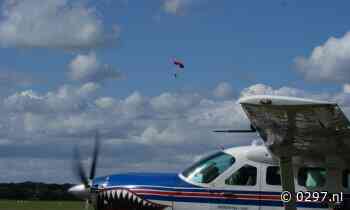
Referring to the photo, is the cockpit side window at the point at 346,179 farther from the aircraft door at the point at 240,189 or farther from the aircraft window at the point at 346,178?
the aircraft door at the point at 240,189

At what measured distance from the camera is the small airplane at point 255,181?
1349 cm

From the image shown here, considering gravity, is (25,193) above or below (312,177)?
above

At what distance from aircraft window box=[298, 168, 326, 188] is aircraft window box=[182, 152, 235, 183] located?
1.47m

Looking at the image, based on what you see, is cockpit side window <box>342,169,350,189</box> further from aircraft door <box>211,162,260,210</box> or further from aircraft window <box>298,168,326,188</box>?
aircraft door <box>211,162,260,210</box>

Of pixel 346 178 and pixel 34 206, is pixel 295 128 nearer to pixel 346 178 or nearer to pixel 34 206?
pixel 346 178

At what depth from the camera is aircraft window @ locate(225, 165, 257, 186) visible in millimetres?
14930

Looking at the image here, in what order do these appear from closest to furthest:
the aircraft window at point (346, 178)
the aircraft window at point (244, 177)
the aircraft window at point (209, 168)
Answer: the aircraft window at point (346, 178) → the aircraft window at point (244, 177) → the aircraft window at point (209, 168)

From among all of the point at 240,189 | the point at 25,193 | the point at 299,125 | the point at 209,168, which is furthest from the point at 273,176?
the point at 25,193

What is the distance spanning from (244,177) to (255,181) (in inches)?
10.3

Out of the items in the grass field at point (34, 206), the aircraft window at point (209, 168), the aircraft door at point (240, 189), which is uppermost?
the grass field at point (34, 206)

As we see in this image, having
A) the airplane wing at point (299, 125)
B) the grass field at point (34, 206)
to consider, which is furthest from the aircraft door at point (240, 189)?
the grass field at point (34, 206)

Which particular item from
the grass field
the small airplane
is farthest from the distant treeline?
the small airplane

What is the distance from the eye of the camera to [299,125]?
1206 cm

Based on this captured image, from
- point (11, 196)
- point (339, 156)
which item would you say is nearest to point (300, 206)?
point (339, 156)
